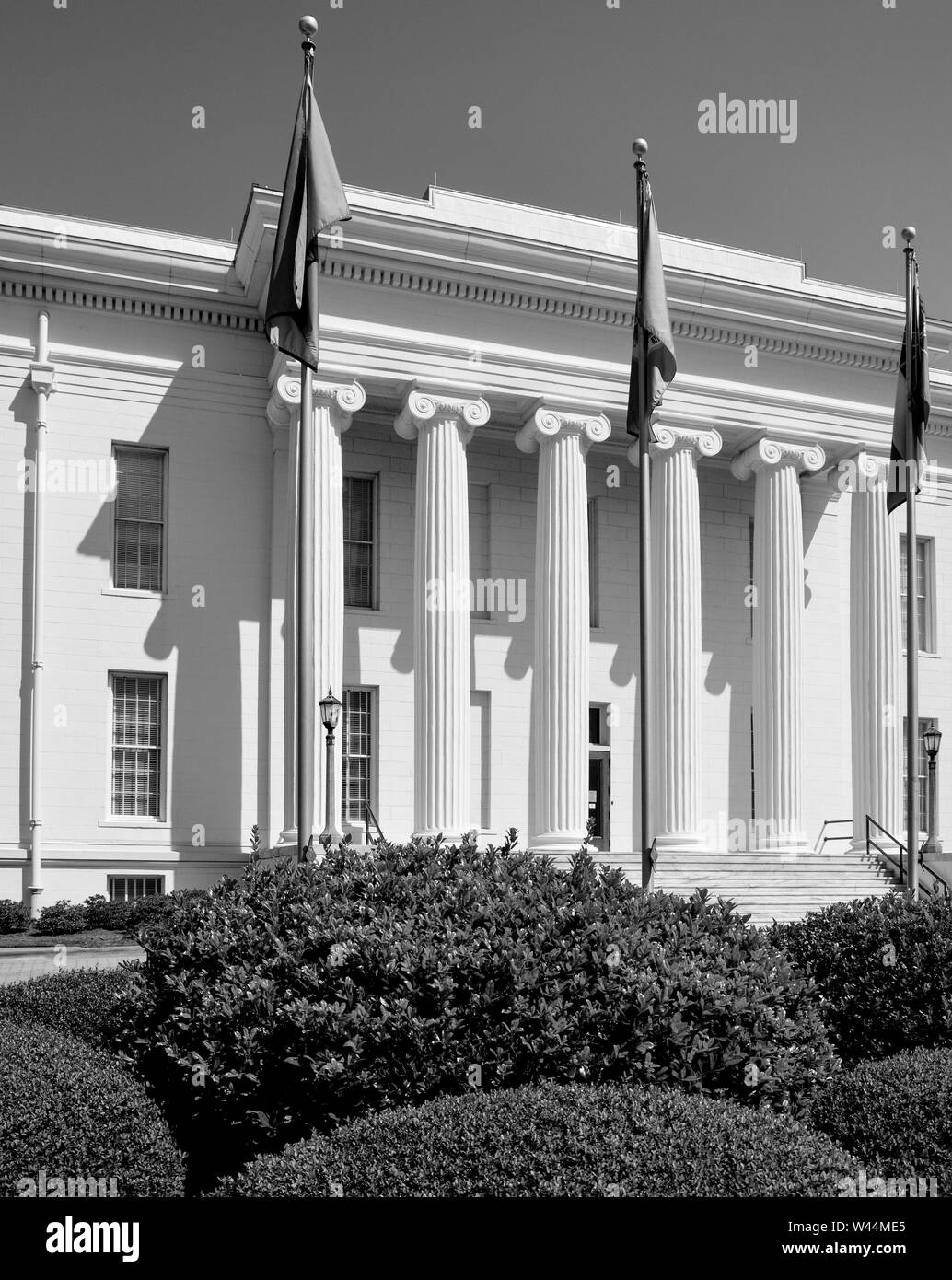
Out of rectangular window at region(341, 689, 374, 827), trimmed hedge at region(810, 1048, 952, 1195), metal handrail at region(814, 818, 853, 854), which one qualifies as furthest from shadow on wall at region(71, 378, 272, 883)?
trimmed hedge at region(810, 1048, 952, 1195)

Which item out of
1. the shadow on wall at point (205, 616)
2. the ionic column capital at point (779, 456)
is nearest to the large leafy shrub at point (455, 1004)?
the shadow on wall at point (205, 616)

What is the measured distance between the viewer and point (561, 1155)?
6488 millimetres

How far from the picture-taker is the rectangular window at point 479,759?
101ft

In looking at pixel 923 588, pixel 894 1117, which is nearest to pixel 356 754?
A: pixel 923 588

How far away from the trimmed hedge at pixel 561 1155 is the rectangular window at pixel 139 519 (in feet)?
74.1

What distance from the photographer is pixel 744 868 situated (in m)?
28.3

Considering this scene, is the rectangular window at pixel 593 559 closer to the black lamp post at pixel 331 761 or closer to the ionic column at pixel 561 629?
the ionic column at pixel 561 629

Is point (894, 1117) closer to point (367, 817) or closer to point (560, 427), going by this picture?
point (367, 817)

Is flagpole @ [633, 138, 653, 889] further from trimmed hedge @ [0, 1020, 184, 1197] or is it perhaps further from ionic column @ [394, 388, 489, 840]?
trimmed hedge @ [0, 1020, 184, 1197]

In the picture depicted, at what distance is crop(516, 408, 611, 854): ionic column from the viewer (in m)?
28.3

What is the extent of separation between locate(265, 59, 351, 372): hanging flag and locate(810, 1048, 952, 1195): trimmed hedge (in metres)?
12.9

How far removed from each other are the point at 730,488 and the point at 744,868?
10436mm

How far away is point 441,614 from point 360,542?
388cm
